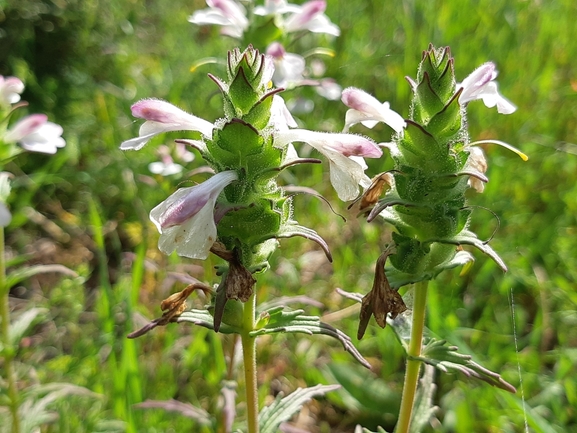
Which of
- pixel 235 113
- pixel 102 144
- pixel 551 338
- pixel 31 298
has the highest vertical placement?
pixel 235 113

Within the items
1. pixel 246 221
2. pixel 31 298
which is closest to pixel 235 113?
pixel 246 221

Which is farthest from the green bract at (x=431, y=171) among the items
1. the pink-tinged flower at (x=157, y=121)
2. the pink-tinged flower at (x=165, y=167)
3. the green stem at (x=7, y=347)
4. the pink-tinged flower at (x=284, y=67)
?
the pink-tinged flower at (x=165, y=167)

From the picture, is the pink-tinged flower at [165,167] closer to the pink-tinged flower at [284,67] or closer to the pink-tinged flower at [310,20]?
the pink-tinged flower at [284,67]

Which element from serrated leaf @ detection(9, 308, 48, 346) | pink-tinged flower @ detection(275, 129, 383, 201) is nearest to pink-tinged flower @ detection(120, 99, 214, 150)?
pink-tinged flower @ detection(275, 129, 383, 201)

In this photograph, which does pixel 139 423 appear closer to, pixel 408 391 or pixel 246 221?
pixel 408 391

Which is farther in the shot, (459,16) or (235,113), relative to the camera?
(459,16)

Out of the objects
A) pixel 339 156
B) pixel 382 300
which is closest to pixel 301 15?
pixel 339 156

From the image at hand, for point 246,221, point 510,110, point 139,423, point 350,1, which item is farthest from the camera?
point 350,1

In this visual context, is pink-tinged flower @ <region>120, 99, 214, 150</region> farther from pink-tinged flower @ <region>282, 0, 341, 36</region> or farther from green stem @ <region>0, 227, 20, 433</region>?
pink-tinged flower @ <region>282, 0, 341, 36</region>
